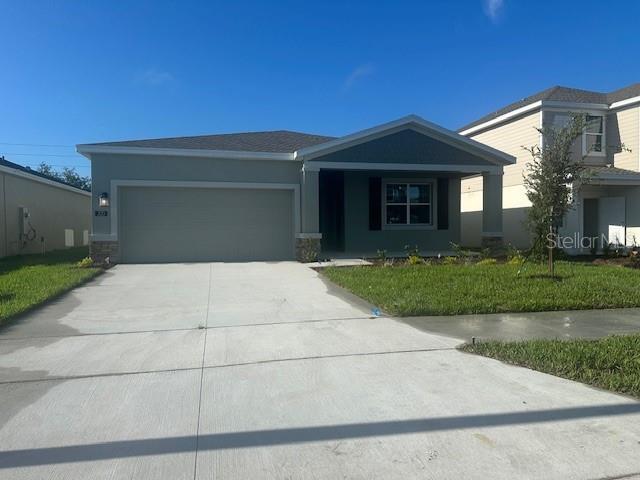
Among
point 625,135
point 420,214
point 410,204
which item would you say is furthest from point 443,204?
point 625,135

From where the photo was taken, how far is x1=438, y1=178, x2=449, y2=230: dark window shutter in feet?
62.2

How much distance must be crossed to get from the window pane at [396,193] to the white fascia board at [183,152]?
4366 mm

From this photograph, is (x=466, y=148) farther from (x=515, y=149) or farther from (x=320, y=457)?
(x=320, y=457)

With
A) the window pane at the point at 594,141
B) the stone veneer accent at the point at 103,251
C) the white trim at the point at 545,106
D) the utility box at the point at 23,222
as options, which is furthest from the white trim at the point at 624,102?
the utility box at the point at 23,222

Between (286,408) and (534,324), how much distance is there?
4667mm

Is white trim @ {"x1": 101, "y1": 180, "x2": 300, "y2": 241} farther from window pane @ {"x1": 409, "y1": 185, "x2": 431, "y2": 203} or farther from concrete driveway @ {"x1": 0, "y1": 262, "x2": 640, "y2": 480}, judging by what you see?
concrete driveway @ {"x1": 0, "y1": 262, "x2": 640, "y2": 480}

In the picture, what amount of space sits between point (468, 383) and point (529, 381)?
0.62 m

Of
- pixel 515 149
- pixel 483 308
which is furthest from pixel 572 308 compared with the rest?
pixel 515 149

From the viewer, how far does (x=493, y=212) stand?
673 inches

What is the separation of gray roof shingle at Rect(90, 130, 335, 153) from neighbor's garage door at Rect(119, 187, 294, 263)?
1368mm

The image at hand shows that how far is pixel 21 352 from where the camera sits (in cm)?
591

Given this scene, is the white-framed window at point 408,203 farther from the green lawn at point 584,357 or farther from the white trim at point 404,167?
the green lawn at point 584,357

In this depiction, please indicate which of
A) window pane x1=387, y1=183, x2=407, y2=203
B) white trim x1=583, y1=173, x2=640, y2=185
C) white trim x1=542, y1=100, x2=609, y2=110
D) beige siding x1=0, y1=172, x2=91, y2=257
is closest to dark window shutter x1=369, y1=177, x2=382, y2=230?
window pane x1=387, y1=183, x2=407, y2=203

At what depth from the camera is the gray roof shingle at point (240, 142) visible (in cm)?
1598
